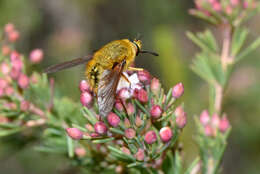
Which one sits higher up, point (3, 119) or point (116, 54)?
point (116, 54)

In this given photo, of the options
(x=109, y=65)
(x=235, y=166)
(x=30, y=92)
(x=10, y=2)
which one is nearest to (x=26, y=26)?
(x=10, y=2)

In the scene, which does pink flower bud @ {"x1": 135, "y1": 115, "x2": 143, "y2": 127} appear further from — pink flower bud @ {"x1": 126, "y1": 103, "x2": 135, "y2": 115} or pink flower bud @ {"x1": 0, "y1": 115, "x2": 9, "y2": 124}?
pink flower bud @ {"x1": 0, "y1": 115, "x2": 9, "y2": 124}

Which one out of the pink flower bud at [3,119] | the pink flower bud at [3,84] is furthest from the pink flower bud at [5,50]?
the pink flower bud at [3,119]

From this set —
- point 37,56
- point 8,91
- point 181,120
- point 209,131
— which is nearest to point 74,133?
point 181,120

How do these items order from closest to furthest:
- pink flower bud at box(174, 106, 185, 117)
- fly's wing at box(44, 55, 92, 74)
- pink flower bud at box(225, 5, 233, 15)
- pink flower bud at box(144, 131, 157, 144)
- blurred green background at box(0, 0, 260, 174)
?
pink flower bud at box(144, 131, 157, 144)
pink flower bud at box(174, 106, 185, 117)
fly's wing at box(44, 55, 92, 74)
pink flower bud at box(225, 5, 233, 15)
blurred green background at box(0, 0, 260, 174)

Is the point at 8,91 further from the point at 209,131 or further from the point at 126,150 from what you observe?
the point at 209,131

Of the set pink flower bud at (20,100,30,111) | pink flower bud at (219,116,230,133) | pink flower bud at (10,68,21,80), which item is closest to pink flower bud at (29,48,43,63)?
pink flower bud at (10,68,21,80)
